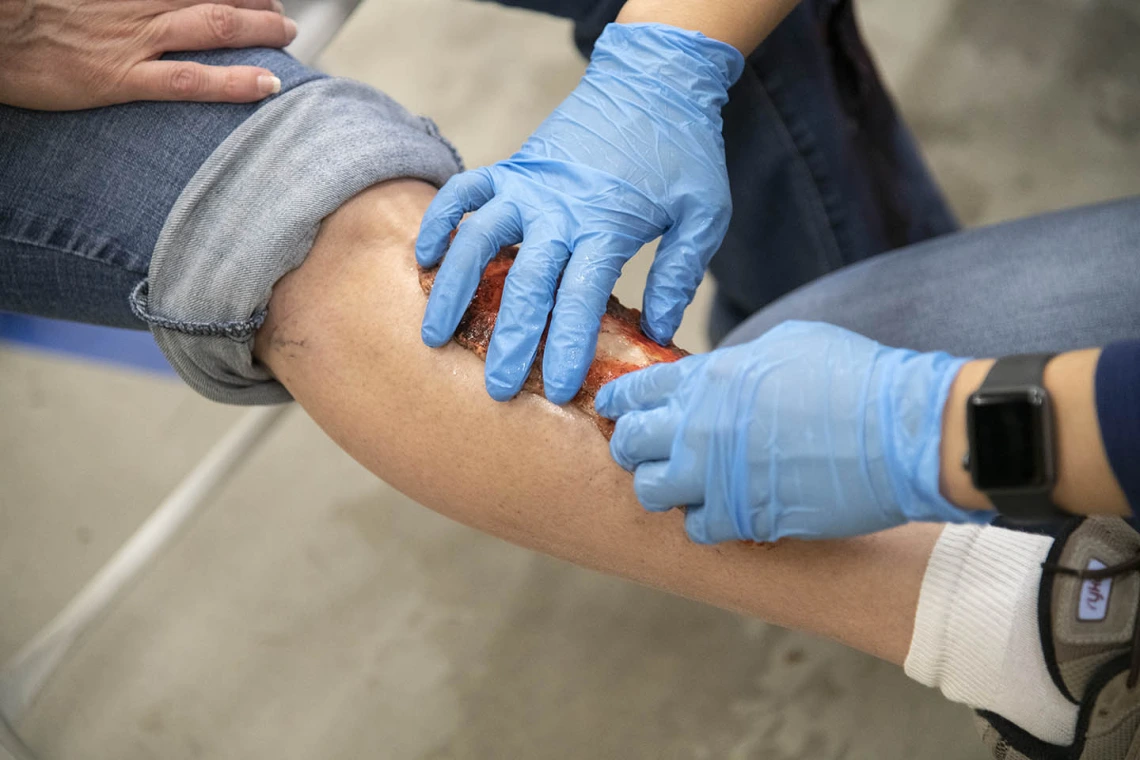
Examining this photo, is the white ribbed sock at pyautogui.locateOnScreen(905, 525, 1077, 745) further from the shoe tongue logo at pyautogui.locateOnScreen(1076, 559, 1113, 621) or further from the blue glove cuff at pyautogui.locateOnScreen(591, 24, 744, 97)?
the blue glove cuff at pyautogui.locateOnScreen(591, 24, 744, 97)

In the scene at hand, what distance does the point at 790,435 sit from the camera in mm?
868

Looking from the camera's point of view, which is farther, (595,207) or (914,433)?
(595,207)

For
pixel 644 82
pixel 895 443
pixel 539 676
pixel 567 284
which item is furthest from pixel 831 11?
pixel 539 676

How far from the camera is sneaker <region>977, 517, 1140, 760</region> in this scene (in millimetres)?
875

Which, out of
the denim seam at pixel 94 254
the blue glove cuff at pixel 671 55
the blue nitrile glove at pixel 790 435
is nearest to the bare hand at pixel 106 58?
the denim seam at pixel 94 254

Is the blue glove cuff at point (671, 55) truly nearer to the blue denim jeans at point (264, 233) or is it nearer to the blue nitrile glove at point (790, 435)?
the blue denim jeans at point (264, 233)

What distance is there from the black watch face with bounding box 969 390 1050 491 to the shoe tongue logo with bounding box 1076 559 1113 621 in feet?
0.68

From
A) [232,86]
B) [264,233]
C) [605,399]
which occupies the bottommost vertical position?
[605,399]

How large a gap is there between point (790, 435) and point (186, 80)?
2.44ft

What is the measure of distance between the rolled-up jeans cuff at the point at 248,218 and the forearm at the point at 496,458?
0.11 ft

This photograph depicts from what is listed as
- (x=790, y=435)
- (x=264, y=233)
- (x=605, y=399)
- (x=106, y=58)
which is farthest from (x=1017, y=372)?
(x=106, y=58)

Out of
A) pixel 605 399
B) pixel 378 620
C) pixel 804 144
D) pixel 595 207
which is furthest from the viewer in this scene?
pixel 378 620

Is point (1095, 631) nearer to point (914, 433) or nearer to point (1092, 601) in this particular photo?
point (1092, 601)

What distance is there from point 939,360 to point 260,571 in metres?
1.39
